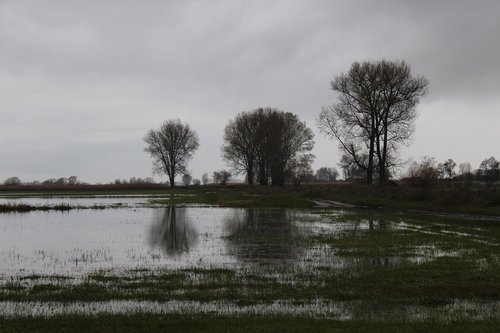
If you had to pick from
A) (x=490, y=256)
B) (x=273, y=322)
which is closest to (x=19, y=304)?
(x=273, y=322)

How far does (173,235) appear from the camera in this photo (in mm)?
29312

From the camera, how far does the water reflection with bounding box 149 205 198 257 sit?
23547 mm

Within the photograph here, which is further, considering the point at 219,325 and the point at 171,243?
the point at 171,243

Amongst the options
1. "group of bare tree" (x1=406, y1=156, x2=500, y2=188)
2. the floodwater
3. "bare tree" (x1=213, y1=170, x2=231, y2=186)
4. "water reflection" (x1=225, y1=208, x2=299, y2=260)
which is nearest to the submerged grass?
the floodwater

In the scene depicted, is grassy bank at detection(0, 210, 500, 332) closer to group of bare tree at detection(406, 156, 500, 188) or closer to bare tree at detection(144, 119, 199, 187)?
group of bare tree at detection(406, 156, 500, 188)

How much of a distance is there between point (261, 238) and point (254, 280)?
11783mm

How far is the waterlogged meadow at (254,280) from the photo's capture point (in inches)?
417

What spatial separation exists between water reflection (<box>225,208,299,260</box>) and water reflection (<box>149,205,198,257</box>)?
2.21 metres

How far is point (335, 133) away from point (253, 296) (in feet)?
205

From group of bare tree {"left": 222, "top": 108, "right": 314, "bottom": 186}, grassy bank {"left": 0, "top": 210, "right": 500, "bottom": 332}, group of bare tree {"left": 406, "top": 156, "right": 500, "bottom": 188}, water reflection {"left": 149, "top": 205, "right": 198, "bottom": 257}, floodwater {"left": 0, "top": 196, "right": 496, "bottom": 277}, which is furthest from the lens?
group of bare tree {"left": 222, "top": 108, "right": 314, "bottom": 186}

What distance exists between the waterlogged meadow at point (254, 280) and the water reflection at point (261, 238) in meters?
0.10

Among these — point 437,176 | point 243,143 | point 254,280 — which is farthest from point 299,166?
point 254,280

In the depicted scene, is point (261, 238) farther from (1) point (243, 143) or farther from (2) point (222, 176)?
(2) point (222, 176)

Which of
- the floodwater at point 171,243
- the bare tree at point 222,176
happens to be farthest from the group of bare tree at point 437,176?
the bare tree at point 222,176
